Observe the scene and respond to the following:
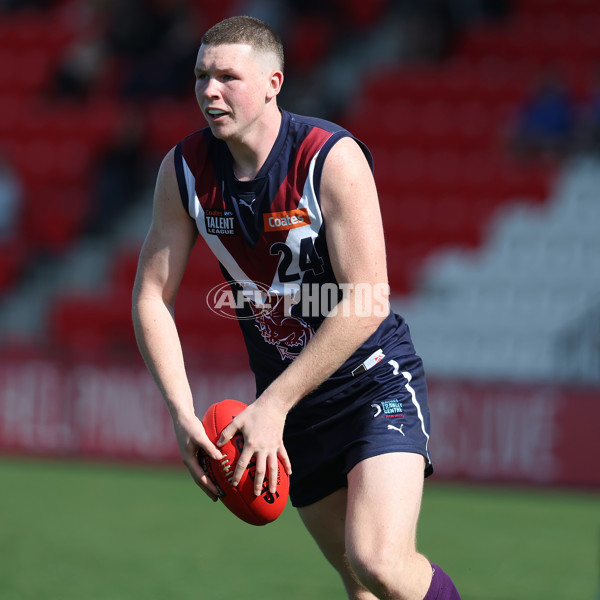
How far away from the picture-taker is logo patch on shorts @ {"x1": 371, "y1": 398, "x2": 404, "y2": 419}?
392cm

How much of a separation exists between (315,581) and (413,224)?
7383 mm

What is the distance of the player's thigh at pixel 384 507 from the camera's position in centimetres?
363

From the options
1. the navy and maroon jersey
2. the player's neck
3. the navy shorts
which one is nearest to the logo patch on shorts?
the navy shorts

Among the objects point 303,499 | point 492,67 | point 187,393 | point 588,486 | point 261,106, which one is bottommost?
point 588,486

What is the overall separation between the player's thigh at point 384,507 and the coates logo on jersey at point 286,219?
0.83 metres

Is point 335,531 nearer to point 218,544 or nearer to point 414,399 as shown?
point 414,399

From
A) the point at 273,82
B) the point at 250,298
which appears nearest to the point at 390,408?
the point at 250,298

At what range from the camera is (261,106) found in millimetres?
3770

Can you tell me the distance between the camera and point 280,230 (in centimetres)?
383

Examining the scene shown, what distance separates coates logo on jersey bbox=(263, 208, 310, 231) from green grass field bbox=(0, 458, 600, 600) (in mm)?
2577

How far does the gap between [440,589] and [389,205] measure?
992 centimetres

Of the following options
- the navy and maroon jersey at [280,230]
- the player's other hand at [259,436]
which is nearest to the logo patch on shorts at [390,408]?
the navy and maroon jersey at [280,230]

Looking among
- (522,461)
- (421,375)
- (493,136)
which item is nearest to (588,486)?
(522,461)

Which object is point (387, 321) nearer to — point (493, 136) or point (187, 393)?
point (187, 393)
